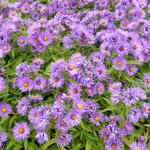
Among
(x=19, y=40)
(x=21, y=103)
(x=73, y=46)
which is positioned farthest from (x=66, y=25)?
(x=21, y=103)

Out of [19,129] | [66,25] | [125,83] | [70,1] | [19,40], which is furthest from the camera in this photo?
[70,1]

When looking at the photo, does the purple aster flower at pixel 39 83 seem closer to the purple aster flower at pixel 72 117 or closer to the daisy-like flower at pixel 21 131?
the daisy-like flower at pixel 21 131

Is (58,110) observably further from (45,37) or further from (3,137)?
(45,37)

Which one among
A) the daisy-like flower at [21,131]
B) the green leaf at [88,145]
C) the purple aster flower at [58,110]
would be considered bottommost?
the green leaf at [88,145]

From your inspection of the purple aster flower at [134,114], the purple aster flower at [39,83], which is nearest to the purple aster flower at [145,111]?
the purple aster flower at [134,114]

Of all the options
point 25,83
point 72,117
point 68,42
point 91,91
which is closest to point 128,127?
point 91,91

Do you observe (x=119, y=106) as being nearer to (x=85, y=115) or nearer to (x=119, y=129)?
(x=119, y=129)
